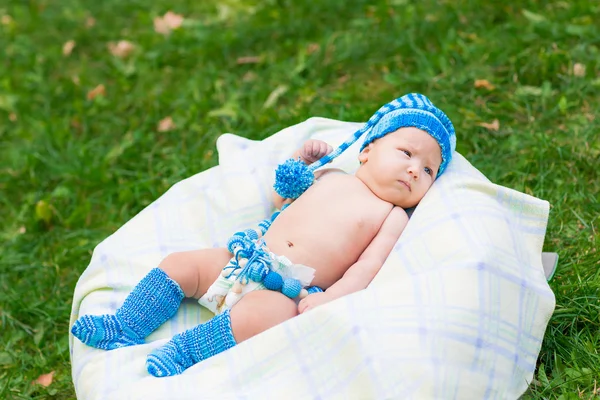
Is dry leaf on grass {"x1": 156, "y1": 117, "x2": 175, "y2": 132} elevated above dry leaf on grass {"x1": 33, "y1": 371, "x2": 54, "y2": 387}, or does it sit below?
above

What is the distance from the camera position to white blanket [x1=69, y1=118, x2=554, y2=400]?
2.24 meters

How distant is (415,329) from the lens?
7.44 ft

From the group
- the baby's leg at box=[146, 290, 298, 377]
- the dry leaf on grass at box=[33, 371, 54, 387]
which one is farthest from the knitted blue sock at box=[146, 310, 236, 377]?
the dry leaf on grass at box=[33, 371, 54, 387]

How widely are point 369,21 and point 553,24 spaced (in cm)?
120

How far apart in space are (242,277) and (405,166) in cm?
79

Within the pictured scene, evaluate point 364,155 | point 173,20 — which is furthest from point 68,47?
point 364,155

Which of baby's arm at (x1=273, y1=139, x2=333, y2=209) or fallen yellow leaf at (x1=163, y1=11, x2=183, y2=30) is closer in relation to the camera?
baby's arm at (x1=273, y1=139, x2=333, y2=209)

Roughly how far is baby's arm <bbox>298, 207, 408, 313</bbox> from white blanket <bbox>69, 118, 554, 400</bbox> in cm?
9

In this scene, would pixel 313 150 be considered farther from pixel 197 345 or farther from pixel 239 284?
pixel 197 345

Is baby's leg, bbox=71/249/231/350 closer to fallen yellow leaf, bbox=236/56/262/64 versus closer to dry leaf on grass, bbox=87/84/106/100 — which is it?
fallen yellow leaf, bbox=236/56/262/64

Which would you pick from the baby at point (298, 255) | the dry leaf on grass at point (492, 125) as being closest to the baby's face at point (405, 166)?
the baby at point (298, 255)

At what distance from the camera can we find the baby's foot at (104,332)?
252cm

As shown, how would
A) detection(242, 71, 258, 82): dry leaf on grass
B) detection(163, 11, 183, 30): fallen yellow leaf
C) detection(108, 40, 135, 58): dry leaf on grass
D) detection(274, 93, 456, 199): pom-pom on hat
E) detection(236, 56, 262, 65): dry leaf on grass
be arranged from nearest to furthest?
detection(274, 93, 456, 199): pom-pom on hat
detection(242, 71, 258, 82): dry leaf on grass
detection(236, 56, 262, 65): dry leaf on grass
detection(108, 40, 135, 58): dry leaf on grass
detection(163, 11, 183, 30): fallen yellow leaf

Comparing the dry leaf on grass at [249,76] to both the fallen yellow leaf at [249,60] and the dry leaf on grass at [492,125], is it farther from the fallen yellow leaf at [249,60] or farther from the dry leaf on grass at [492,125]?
the dry leaf on grass at [492,125]
